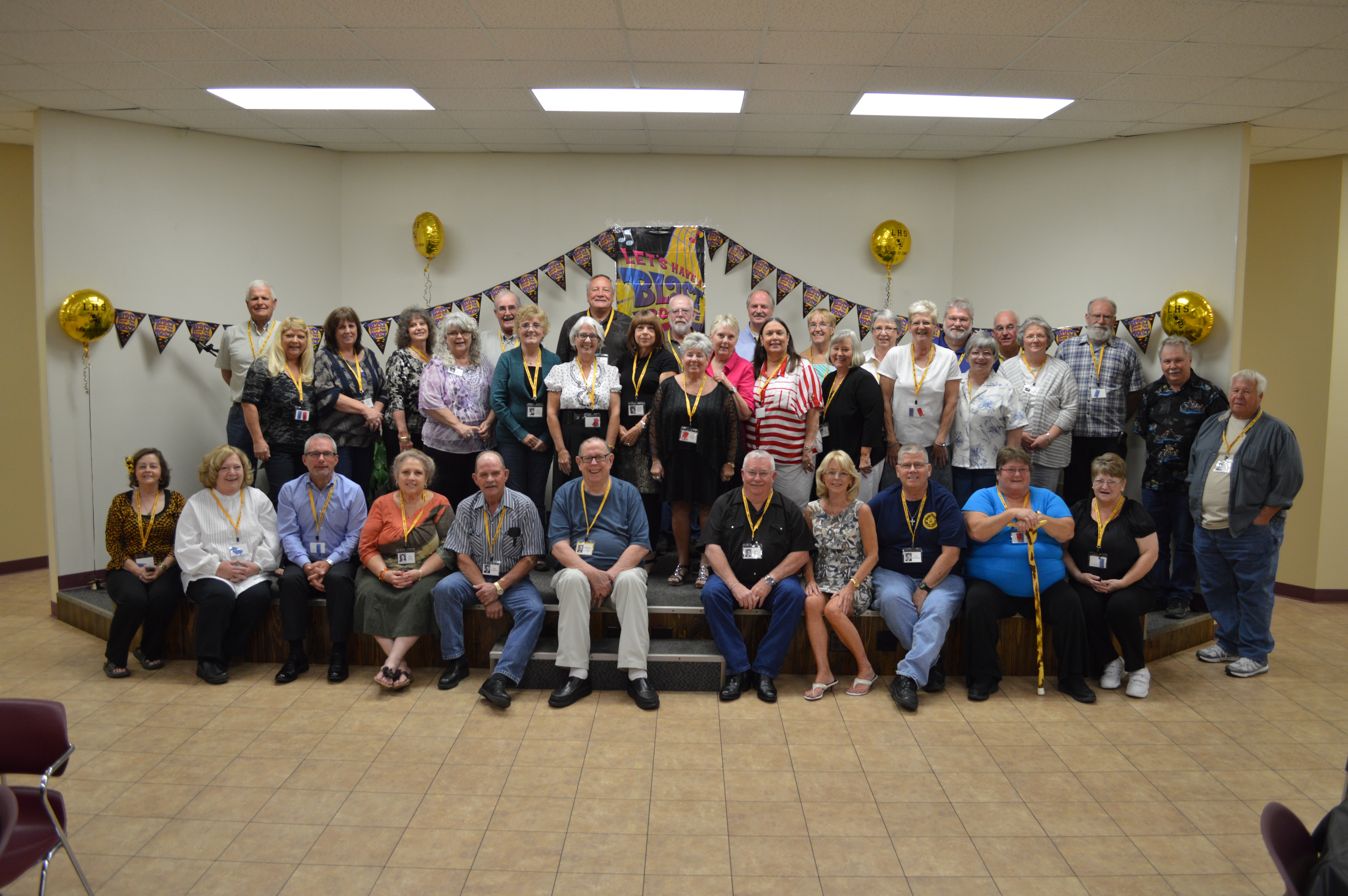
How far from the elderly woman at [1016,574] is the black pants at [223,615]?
3710 mm

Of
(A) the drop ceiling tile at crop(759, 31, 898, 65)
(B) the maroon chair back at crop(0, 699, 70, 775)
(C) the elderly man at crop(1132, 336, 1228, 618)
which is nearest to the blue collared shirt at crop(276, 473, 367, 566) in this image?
(B) the maroon chair back at crop(0, 699, 70, 775)

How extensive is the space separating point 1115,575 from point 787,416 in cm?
190

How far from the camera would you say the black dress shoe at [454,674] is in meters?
4.19

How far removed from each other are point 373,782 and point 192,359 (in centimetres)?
397

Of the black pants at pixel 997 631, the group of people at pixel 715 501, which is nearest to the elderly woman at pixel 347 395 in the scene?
the group of people at pixel 715 501

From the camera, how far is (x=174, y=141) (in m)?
5.77

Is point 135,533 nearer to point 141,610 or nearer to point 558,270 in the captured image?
point 141,610

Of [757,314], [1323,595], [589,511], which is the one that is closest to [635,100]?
[757,314]

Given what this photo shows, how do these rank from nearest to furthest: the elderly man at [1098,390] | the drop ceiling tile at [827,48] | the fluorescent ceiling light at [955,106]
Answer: the drop ceiling tile at [827,48]
the fluorescent ceiling light at [955,106]
the elderly man at [1098,390]

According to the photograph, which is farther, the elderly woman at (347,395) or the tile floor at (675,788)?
the elderly woman at (347,395)

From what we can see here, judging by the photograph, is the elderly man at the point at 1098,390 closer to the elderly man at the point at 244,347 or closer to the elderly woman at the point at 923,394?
the elderly woman at the point at 923,394

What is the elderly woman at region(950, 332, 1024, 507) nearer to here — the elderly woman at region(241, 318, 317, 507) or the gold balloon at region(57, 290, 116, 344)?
the elderly woman at region(241, 318, 317, 507)

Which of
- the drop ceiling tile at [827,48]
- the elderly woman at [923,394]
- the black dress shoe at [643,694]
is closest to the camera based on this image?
the black dress shoe at [643,694]

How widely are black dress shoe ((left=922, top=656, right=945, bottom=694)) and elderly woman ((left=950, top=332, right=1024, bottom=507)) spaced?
3.27ft
